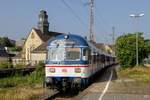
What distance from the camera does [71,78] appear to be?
2219 centimetres

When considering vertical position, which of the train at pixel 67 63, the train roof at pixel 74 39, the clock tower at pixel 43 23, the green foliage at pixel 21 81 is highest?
the clock tower at pixel 43 23

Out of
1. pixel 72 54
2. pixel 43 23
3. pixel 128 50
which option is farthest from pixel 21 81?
pixel 43 23

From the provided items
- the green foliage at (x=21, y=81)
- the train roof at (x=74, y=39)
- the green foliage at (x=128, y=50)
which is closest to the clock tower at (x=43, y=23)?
the green foliage at (x=128, y=50)

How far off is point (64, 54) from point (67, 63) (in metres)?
0.57

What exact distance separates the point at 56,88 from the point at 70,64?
1697 millimetres

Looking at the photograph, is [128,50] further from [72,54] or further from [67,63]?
[67,63]

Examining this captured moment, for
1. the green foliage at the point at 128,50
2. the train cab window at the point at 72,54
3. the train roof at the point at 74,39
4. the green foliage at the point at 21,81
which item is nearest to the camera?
the train cab window at the point at 72,54

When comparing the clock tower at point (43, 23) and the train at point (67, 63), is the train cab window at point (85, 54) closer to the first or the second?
the train at point (67, 63)

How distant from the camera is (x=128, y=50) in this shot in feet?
169

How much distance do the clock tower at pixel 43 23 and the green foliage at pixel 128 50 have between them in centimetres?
5168

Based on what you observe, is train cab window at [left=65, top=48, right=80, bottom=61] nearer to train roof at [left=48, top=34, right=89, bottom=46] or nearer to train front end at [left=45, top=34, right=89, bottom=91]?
train front end at [left=45, top=34, right=89, bottom=91]

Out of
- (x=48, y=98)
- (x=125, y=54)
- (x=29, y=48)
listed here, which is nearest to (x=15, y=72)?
(x=125, y=54)

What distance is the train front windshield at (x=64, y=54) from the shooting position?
22469 mm

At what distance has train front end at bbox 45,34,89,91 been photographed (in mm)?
22188
